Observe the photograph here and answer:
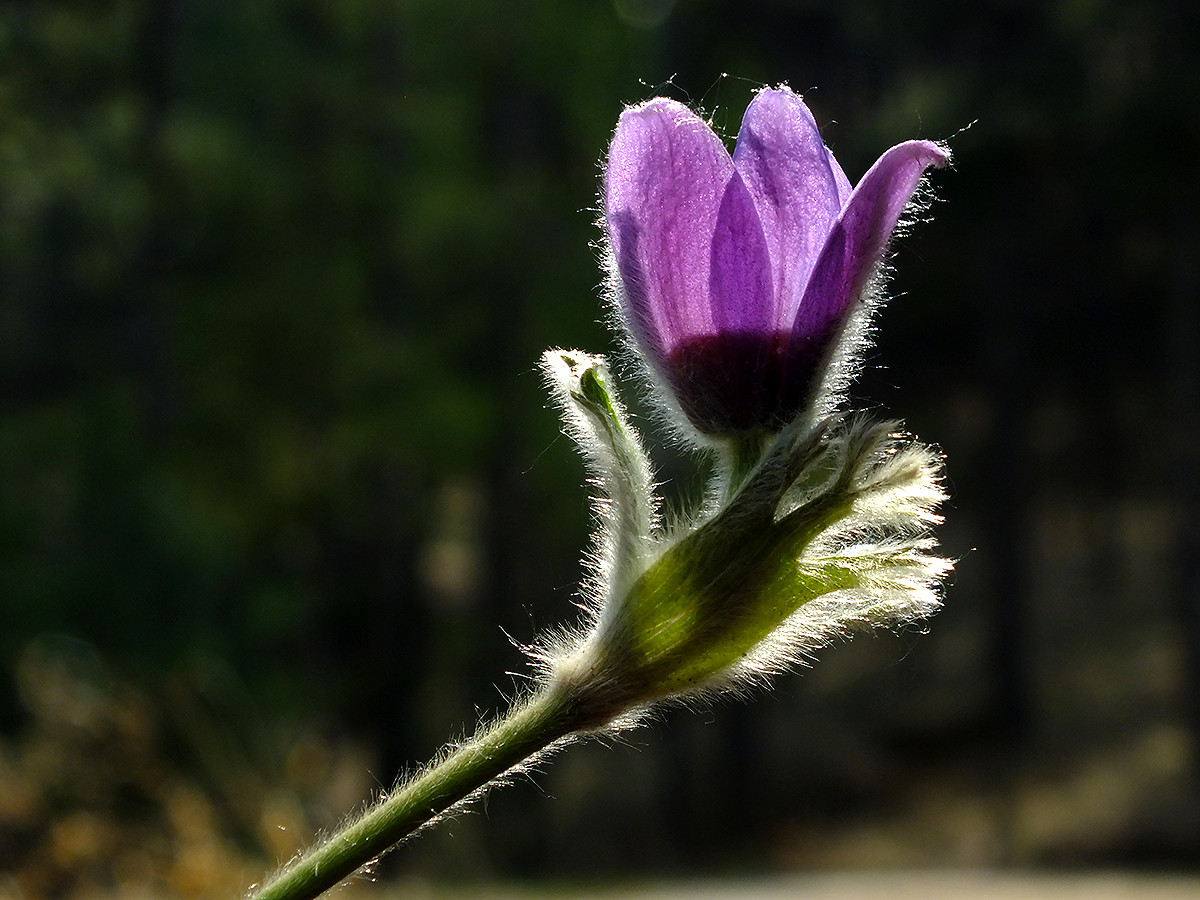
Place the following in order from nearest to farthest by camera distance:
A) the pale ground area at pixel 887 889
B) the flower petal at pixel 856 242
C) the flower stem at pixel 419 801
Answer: the flower stem at pixel 419 801 → the flower petal at pixel 856 242 → the pale ground area at pixel 887 889

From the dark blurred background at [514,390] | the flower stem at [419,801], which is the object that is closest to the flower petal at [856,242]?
the flower stem at [419,801]

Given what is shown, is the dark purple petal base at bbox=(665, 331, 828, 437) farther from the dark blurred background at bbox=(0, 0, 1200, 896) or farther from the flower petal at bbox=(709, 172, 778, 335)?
the dark blurred background at bbox=(0, 0, 1200, 896)

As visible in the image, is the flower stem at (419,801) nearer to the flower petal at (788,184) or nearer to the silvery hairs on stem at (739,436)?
the silvery hairs on stem at (739,436)

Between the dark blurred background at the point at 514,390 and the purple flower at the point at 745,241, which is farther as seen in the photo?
the dark blurred background at the point at 514,390

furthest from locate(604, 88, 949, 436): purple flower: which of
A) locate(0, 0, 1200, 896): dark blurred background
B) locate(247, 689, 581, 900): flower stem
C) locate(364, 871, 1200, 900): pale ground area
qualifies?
locate(364, 871, 1200, 900): pale ground area

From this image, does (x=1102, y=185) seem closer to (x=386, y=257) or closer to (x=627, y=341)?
(x=386, y=257)

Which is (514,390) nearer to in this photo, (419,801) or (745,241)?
(745,241)

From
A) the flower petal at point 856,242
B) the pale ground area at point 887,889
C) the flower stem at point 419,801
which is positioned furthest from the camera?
the pale ground area at point 887,889

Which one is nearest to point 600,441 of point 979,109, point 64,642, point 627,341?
point 627,341
